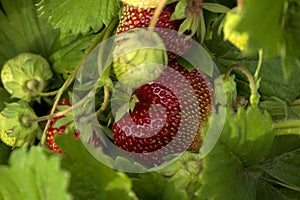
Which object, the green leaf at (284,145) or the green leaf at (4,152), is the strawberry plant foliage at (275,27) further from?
the green leaf at (4,152)

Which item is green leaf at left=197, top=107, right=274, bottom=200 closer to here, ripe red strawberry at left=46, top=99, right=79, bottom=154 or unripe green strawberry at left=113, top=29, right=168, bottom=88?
unripe green strawberry at left=113, top=29, right=168, bottom=88

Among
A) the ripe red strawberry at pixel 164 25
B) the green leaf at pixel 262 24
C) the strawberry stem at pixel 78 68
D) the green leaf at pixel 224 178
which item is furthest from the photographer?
the strawberry stem at pixel 78 68

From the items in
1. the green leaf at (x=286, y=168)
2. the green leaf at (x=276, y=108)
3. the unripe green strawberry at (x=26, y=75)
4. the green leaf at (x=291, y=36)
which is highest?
the green leaf at (x=291, y=36)

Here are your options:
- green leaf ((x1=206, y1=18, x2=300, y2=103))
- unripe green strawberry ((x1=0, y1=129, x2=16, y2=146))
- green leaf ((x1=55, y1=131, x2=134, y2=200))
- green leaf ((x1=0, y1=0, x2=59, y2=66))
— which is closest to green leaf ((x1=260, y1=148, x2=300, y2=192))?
green leaf ((x1=206, y1=18, x2=300, y2=103))

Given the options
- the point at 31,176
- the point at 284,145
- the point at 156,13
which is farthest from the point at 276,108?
the point at 31,176

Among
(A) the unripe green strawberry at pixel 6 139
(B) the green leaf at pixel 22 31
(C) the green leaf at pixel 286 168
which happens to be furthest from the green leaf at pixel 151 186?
(B) the green leaf at pixel 22 31

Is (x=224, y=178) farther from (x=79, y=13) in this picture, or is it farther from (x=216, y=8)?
(x=79, y=13)
